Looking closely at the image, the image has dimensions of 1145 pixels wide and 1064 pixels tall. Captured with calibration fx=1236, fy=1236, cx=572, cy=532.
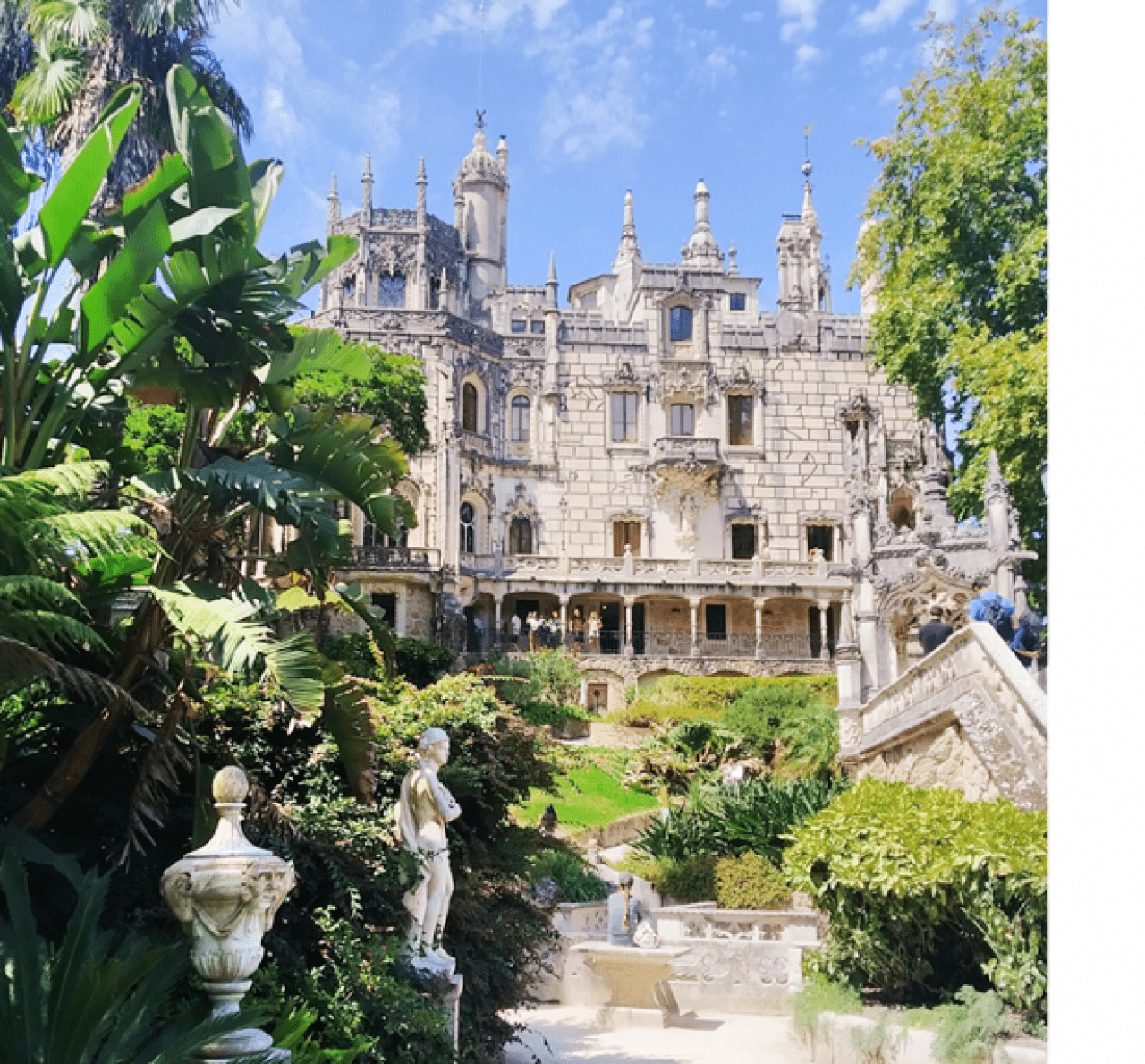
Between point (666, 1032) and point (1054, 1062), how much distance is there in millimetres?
8105

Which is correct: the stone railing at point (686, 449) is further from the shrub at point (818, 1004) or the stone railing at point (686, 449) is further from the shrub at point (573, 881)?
the shrub at point (818, 1004)

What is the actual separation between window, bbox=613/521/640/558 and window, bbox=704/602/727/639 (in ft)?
9.63

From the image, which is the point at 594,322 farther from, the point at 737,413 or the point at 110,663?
the point at 110,663

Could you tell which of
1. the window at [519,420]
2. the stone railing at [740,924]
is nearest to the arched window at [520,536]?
the window at [519,420]

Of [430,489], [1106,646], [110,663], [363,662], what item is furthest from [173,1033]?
[430,489]

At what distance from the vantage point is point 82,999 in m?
5.37

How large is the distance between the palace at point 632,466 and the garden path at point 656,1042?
2266 cm

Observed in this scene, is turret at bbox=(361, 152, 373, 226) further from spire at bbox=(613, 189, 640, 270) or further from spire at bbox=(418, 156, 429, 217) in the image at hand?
spire at bbox=(613, 189, 640, 270)

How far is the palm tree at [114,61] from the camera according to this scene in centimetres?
1529

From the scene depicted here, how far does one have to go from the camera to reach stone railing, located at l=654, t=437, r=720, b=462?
3844 cm

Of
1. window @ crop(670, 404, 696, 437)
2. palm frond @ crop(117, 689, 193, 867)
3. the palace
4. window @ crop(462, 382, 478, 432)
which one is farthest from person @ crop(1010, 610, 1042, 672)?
window @ crop(462, 382, 478, 432)

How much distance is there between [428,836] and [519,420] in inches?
1247

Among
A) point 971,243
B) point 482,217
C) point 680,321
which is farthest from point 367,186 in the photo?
point 971,243

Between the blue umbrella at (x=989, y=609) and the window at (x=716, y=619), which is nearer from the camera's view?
the blue umbrella at (x=989, y=609)
